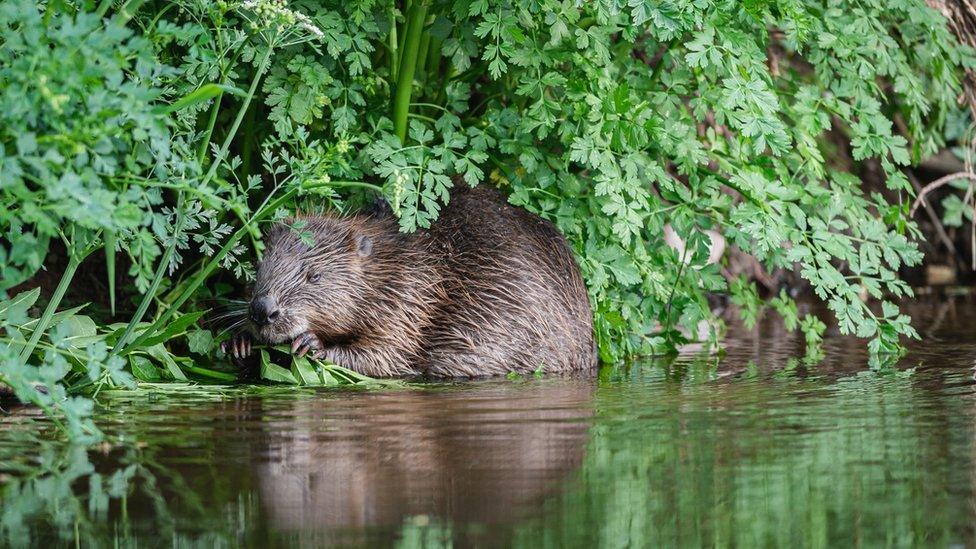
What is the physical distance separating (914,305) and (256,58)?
16.4ft

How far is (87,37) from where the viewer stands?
12.0ft

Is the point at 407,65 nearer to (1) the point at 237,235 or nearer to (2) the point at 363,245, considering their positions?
(2) the point at 363,245

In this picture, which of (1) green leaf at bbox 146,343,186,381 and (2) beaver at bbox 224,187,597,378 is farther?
(2) beaver at bbox 224,187,597,378

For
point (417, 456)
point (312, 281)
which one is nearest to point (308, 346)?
point (312, 281)

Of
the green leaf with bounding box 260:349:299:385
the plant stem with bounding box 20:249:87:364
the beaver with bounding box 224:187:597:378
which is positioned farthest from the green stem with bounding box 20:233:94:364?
the beaver with bounding box 224:187:597:378

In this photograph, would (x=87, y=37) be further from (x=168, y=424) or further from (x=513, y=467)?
(x=513, y=467)

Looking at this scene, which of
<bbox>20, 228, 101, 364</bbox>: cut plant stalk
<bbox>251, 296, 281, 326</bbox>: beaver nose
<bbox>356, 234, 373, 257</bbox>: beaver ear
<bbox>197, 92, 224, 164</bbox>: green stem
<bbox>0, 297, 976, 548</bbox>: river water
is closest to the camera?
<bbox>0, 297, 976, 548</bbox>: river water

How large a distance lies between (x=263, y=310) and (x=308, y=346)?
0.81ft

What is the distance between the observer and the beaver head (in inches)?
218

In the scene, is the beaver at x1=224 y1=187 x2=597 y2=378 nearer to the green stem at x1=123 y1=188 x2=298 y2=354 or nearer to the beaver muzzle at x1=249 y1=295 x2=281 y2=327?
the beaver muzzle at x1=249 y1=295 x2=281 y2=327

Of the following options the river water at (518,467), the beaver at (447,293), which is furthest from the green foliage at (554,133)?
the river water at (518,467)

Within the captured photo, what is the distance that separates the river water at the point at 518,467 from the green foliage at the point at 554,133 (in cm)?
60

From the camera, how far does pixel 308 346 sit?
5.59 m

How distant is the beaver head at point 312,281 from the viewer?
18.2 ft
